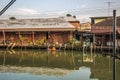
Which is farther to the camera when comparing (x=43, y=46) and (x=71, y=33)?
(x=71, y=33)

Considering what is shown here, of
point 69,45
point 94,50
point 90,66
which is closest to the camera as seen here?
point 90,66

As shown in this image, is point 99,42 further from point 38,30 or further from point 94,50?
point 38,30

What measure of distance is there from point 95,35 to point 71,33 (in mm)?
4345

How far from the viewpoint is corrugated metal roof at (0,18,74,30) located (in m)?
43.3

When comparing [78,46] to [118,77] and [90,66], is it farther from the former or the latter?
[118,77]

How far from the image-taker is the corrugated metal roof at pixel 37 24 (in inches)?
1706

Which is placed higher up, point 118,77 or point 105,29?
point 105,29

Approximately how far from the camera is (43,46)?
39812mm

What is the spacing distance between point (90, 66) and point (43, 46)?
52.7 feet

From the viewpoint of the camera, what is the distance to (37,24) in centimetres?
4516

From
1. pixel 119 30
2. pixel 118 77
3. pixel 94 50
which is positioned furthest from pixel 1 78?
pixel 119 30

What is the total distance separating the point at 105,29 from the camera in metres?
39.5

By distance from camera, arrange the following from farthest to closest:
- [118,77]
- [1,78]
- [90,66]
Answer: [90,66], [118,77], [1,78]

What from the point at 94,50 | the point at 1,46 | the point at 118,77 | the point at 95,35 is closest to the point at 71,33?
the point at 95,35
